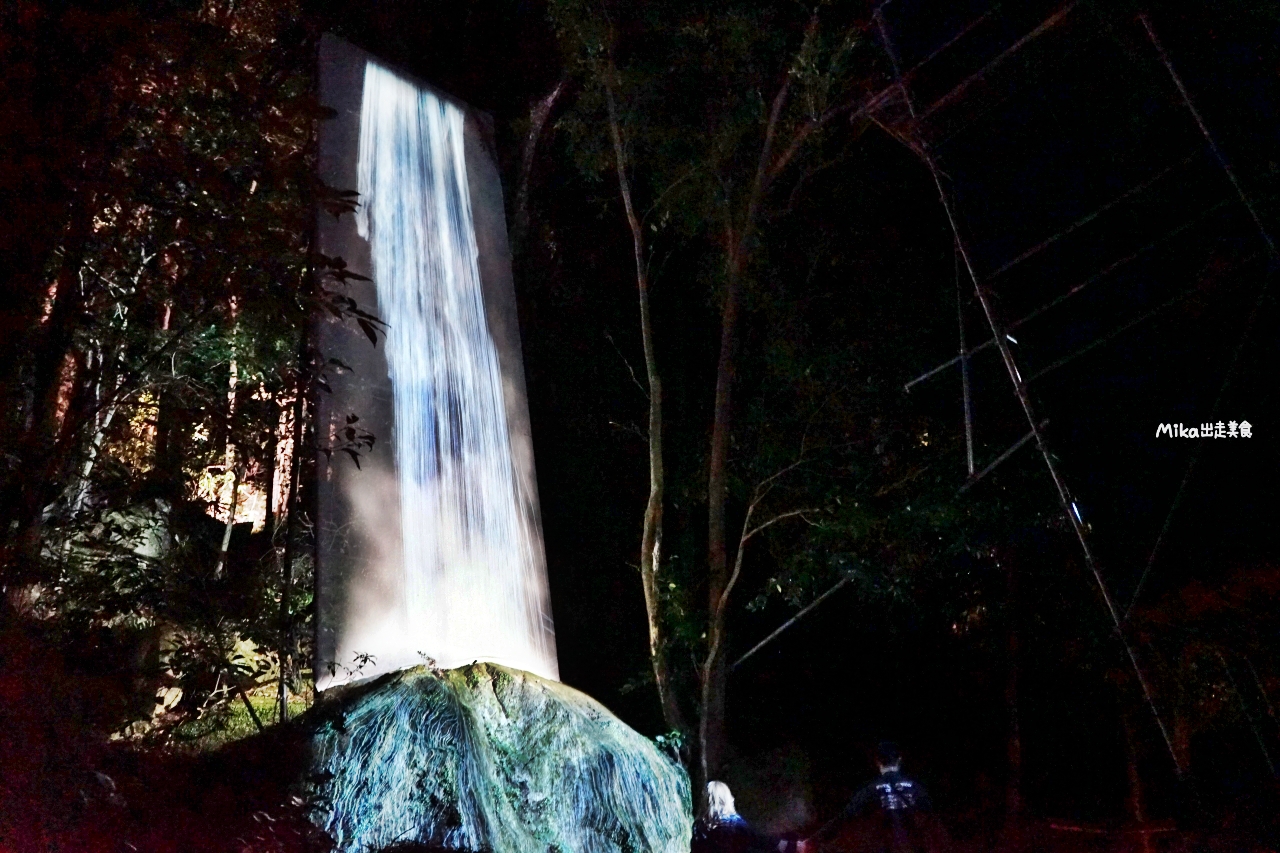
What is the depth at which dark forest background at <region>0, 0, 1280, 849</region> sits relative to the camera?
433cm

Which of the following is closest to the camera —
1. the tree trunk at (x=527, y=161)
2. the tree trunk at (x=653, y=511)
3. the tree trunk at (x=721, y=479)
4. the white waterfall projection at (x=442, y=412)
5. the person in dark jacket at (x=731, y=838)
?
the person in dark jacket at (x=731, y=838)

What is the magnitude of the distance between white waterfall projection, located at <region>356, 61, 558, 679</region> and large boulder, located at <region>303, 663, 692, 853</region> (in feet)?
3.06

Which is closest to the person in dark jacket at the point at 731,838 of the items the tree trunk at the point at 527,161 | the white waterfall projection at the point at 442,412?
the white waterfall projection at the point at 442,412

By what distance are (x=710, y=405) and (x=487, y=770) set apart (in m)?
6.38

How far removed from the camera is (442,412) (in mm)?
9500

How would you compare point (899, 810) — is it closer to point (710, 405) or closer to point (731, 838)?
point (731, 838)

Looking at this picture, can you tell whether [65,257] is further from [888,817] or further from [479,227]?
[479,227]

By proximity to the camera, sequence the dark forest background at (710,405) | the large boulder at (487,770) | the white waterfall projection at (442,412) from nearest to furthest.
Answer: the dark forest background at (710,405)
the large boulder at (487,770)
the white waterfall projection at (442,412)

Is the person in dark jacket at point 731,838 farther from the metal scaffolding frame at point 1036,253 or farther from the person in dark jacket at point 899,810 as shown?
the metal scaffolding frame at point 1036,253

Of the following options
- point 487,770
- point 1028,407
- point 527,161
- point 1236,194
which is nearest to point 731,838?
point 487,770

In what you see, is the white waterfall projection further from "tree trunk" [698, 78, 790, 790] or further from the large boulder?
"tree trunk" [698, 78, 790, 790]

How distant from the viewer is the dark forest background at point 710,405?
433cm

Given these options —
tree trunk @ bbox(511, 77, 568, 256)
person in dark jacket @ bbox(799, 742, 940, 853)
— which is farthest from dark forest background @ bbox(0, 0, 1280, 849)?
person in dark jacket @ bbox(799, 742, 940, 853)

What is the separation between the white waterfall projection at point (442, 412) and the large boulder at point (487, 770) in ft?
3.06
